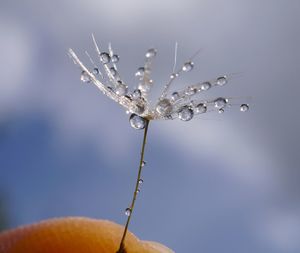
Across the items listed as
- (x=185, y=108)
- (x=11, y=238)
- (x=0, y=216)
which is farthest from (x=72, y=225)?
(x=0, y=216)

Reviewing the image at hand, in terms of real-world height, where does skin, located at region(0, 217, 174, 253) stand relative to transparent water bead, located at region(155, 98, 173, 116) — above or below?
below

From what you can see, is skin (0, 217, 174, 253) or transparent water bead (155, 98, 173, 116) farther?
transparent water bead (155, 98, 173, 116)

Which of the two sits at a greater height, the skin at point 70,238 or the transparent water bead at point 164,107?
the transparent water bead at point 164,107

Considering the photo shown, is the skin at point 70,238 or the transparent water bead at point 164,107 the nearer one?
the skin at point 70,238

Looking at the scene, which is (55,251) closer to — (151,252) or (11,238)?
(11,238)
